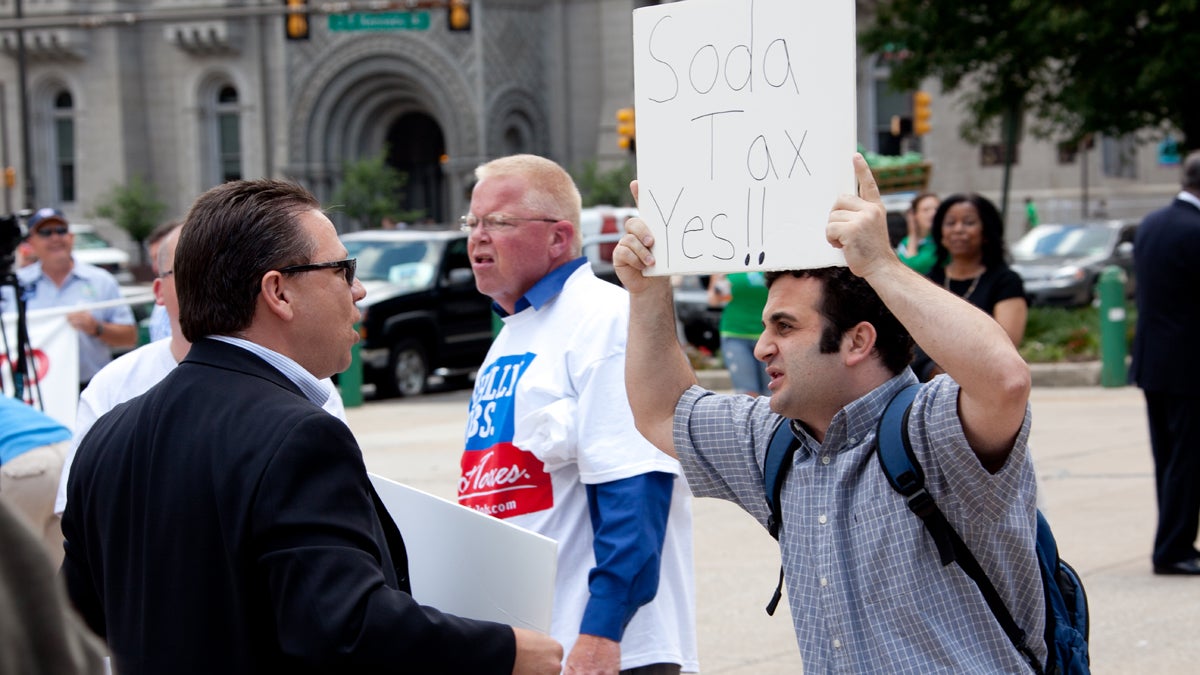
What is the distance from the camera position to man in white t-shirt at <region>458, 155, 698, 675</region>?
3.54 m

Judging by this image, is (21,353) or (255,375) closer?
(255,375)

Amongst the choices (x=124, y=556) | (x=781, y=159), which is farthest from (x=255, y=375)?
(x=781, y=159)

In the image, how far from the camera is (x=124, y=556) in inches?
99.7

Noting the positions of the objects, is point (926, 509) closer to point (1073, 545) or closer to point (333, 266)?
point (333, 266)

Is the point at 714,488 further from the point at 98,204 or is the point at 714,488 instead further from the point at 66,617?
the point at 98,204

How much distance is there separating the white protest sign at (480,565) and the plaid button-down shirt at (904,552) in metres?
0.51

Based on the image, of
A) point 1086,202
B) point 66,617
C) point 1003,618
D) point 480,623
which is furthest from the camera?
point 1086,202

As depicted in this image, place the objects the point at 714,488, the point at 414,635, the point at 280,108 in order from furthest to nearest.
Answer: the point at 280,108, the point at 714,488, the point at 414,635

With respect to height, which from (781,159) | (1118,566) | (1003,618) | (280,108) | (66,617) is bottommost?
(1118,566)

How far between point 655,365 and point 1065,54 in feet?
60.3

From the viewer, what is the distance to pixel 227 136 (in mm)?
45219

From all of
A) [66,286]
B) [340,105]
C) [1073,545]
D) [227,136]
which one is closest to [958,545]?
[1073,545]

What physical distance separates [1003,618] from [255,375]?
1405mm

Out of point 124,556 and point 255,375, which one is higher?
point 255,375
